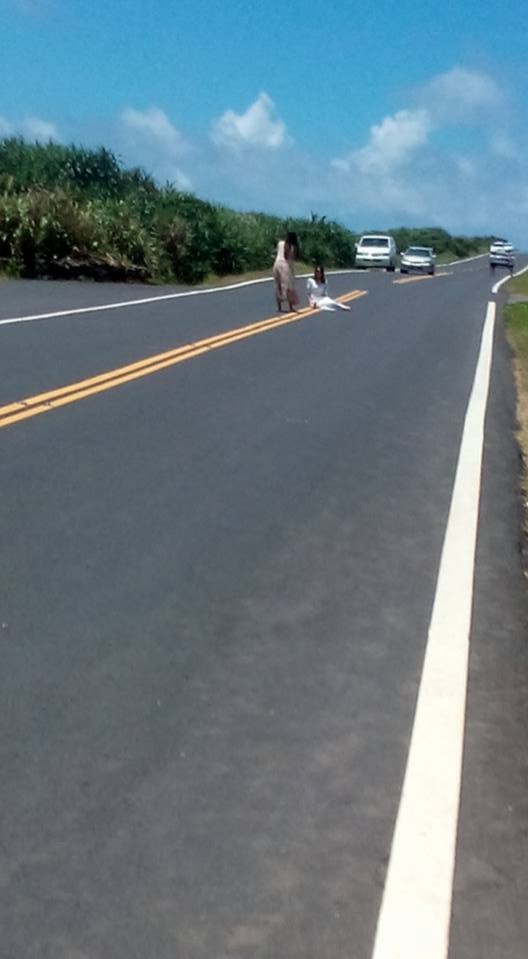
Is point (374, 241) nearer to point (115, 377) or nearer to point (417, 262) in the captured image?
point (417, 262)

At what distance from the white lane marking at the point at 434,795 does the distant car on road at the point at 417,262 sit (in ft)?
199

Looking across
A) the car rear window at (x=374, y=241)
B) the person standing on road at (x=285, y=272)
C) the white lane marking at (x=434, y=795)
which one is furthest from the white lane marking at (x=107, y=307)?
the car rear window at (x=374, y=241)

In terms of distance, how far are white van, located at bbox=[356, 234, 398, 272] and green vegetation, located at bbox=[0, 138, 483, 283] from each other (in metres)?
6.86

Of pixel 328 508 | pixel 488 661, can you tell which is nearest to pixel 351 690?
pixel 488 661

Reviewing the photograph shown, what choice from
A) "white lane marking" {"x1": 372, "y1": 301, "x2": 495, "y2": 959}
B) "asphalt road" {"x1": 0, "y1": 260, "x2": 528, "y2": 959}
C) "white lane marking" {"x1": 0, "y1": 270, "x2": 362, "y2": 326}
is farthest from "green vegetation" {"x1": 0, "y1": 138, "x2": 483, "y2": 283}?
"white lane marking" {"x1": 372, "y1": 301, "x2": 495, "y2": 959}

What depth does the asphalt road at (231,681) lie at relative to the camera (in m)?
4.39

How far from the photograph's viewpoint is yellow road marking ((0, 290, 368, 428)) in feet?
41.5

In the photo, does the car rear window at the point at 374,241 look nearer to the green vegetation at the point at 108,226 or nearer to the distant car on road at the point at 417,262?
the distant car on road at the point at 417,262

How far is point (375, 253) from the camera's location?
7019 cm

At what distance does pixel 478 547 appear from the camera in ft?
30.2

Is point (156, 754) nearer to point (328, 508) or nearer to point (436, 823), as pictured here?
point (436, 823)

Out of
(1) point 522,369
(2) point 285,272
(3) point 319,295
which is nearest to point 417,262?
(3) point 319,295

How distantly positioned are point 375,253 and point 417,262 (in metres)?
2.65

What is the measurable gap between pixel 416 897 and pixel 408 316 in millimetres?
→ 28408
